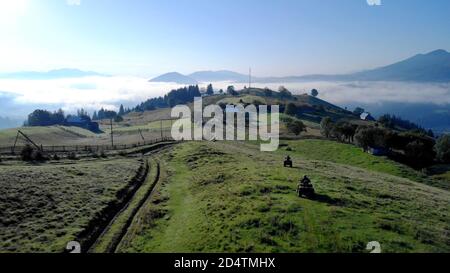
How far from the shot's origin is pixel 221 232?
3631 centimetres

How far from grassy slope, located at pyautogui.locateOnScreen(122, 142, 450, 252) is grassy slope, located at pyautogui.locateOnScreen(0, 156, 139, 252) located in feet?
22.1

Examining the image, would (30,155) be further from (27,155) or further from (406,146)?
(406,146)

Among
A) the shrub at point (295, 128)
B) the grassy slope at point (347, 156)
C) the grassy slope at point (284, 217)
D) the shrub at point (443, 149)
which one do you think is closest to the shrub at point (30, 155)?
the grassy slope at point (284, 217)

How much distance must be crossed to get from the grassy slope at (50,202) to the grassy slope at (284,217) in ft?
22.1

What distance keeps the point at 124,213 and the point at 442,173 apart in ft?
289

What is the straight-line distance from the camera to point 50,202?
45469 millimetres

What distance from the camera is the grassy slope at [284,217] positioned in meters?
33.2

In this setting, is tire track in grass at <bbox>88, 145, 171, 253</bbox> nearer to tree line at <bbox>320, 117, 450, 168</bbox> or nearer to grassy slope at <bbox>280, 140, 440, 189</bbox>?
grassy slope at <bbox>280, 140, 440, 189</bbox>

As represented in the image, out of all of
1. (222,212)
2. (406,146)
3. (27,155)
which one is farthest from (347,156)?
(27,155)

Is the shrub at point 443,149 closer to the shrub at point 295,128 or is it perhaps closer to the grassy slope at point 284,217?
the shrub at point 295,128

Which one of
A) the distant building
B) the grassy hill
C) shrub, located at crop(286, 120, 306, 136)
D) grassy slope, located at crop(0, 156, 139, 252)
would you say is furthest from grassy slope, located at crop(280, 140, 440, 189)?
grassy slope, located at crop(0, 156, 139, 252)

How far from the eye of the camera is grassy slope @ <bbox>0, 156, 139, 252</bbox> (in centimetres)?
3575
